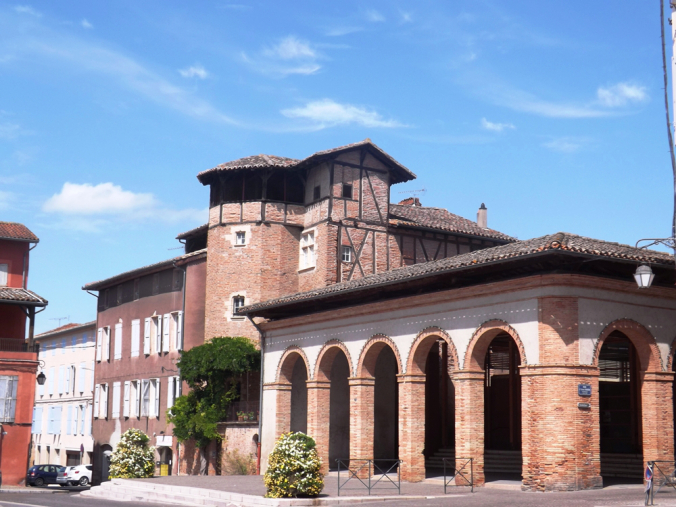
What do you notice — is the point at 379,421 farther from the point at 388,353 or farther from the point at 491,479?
the point at 491,479

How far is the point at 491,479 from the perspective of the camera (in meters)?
25.5

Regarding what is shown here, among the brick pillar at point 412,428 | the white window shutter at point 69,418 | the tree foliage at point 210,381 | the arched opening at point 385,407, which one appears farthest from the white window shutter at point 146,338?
the brick pillar at point 412,428

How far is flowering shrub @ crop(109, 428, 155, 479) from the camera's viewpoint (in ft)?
101

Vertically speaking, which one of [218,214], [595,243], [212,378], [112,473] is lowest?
[112,473]

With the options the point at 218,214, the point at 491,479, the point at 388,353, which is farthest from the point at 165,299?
the point at 491,479

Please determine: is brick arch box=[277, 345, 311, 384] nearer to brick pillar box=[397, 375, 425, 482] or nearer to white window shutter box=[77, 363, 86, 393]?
brick pillar box=[397, 375, 425, 482]

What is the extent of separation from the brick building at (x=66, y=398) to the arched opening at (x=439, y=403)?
27.9 metres

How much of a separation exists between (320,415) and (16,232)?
22.0m

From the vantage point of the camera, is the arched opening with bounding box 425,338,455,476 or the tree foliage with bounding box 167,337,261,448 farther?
the tree foliage with bounding box 167,337,261,448

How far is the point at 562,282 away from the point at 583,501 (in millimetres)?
5382

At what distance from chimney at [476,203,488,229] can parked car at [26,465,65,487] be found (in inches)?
989

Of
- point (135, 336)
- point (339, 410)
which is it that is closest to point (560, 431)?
point (339, 410)

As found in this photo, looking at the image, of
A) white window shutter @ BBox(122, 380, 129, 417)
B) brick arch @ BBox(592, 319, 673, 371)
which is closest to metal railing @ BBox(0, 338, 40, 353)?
white window shutter @ BBox(122, 380, 129, 417)

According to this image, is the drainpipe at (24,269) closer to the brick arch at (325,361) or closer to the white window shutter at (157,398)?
the white window shutter at (157,398)
